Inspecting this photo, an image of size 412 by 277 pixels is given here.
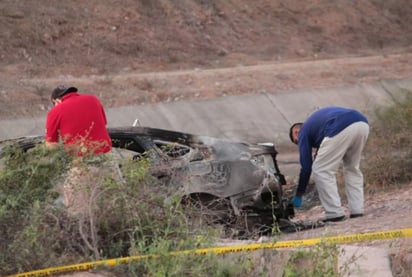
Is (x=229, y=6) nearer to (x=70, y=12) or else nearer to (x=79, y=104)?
(x=70, y=12)

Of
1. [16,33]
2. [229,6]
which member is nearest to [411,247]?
[16,33]

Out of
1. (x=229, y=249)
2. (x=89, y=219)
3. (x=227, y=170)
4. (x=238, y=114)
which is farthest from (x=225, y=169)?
(x=238, y=114)

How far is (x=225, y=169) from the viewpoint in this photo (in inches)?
376

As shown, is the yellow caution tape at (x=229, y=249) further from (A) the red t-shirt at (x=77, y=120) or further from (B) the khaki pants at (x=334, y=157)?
(B) the khaki pants at (x=334, y=157)

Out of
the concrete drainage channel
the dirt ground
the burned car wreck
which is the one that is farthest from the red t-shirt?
the dirt ground

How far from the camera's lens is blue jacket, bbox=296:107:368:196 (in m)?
9.59

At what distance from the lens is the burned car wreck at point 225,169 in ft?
30.1

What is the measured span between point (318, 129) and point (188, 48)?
44.9 feet

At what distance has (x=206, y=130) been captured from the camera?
1750 cm

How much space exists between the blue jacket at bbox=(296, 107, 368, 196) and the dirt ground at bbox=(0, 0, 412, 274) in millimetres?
8437

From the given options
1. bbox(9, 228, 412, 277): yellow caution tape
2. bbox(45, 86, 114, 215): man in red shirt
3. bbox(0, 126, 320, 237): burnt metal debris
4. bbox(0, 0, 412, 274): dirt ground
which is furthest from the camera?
bbox(0, 0, 412, 274): dirt ground

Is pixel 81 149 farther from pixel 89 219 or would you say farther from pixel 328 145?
pixel 328 145

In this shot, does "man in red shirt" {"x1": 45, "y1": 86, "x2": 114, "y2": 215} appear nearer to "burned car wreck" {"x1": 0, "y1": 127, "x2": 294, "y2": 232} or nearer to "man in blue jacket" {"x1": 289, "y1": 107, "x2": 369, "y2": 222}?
"burned car wreck" {"x1": 0, "y1": 127, "x2": 294, "y2": 232}

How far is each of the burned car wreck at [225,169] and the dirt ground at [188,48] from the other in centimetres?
799
